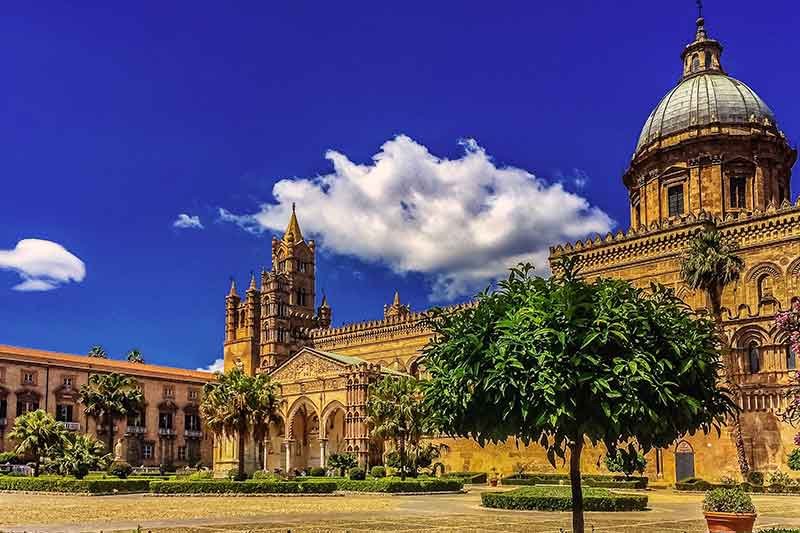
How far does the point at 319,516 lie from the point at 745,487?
2919 centimetres

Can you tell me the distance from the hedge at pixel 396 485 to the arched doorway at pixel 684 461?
1712 centimetres

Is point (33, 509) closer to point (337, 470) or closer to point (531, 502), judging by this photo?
point (531, 502)

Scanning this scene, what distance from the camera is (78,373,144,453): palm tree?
238 ft

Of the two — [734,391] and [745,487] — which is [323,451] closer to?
[734,391]

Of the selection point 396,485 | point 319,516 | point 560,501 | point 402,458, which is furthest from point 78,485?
point 560,501

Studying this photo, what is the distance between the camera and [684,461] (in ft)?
188

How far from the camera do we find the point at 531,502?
33969 mm

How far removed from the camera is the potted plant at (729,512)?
768 inches

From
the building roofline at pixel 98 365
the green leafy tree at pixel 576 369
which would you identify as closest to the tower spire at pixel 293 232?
the building roofline at pixel 98 365

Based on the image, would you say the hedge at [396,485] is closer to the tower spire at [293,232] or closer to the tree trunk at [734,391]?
the tree trunk at [734,391]

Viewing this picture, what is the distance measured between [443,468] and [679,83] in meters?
38.5

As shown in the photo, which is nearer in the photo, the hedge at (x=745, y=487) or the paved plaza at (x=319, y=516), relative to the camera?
the paved plaza at (x=319, y=516)

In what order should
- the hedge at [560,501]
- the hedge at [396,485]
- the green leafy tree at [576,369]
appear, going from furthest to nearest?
the hedge at [396,485], the hedge at [560,501], the green leafy tree at [576,369]

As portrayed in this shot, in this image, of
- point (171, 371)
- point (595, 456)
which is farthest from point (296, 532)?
point (171, 371)
